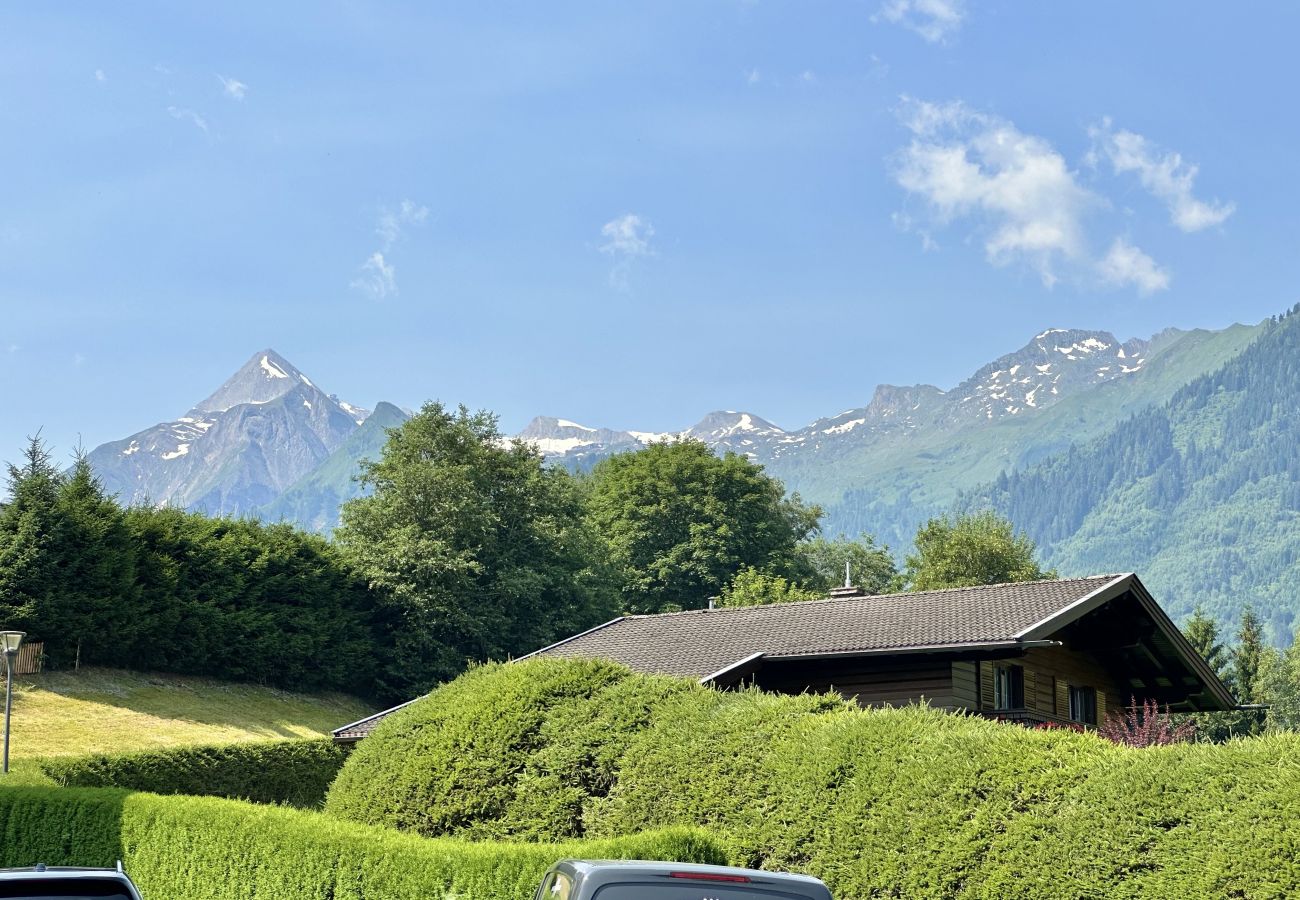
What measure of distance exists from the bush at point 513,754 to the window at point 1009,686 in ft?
36.6

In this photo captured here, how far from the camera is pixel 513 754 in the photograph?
1802 cm

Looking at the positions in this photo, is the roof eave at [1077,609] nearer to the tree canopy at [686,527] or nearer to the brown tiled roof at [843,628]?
the brown tiled roof at [843,628]

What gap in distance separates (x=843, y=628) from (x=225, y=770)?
66.8ft

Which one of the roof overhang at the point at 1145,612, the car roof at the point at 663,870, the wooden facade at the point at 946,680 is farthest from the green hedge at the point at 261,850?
the roof overhang at the point at 1145,612

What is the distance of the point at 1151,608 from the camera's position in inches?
1109

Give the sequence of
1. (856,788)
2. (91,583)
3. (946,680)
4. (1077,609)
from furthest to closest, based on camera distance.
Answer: (91,583) < (946,680) < (1077,609) < (856,788)

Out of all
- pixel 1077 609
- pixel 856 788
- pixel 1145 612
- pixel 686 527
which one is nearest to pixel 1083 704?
pixel 1145 612

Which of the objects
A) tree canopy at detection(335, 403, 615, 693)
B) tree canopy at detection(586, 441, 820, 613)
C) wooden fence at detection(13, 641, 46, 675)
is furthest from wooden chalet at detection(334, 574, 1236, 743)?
tree canopy at detection(586, 441, 820, 613)

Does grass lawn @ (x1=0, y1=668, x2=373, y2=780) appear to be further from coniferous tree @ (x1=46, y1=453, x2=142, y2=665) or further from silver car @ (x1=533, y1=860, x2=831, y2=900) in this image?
silver car @ (x1=533, y1=860, x2=831, y2=900)

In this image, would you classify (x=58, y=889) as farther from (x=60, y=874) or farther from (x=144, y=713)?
(x=144, y=713)

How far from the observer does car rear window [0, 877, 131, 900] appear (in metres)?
8.55

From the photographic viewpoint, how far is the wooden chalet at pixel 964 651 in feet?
84.6

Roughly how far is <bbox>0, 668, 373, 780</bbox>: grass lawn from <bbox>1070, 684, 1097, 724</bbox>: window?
97.4ft

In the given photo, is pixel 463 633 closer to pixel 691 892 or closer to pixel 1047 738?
pixel 1047 738
